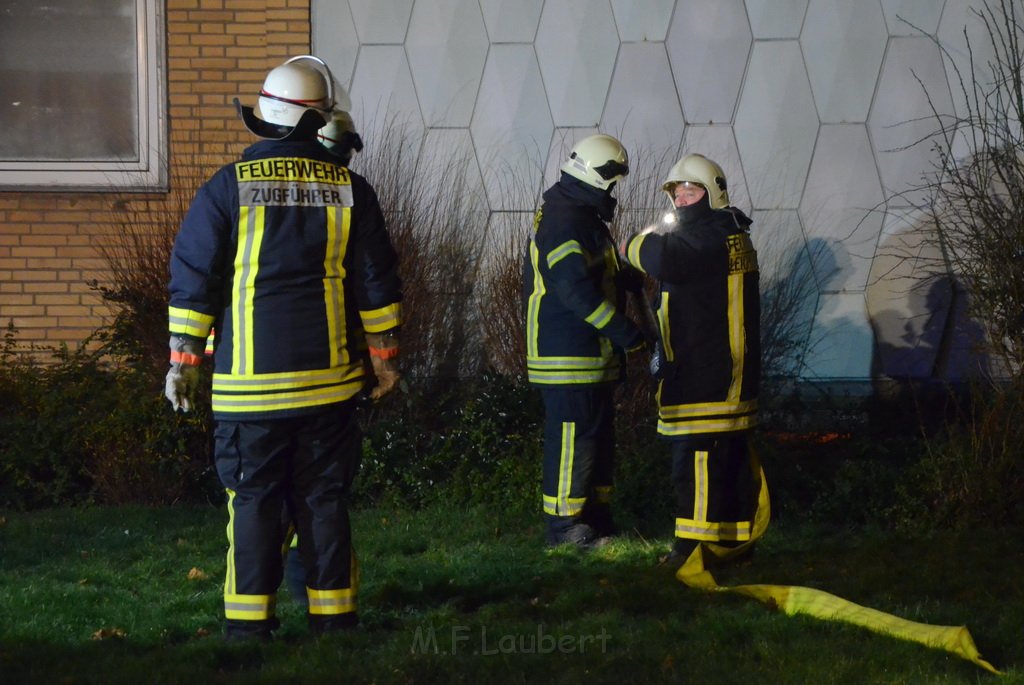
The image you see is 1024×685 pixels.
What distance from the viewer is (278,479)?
14.4 feet

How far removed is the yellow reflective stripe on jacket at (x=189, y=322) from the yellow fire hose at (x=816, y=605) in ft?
7.54

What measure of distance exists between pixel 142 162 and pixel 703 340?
5115 mm

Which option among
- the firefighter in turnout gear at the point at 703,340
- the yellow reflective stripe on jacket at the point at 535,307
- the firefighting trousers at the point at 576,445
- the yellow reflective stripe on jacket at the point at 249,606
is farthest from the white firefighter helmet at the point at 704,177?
the yellow reflective stripe on jacket at the point at 249,606

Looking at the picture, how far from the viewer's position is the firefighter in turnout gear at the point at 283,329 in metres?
4.29

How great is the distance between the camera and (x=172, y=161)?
900 cm

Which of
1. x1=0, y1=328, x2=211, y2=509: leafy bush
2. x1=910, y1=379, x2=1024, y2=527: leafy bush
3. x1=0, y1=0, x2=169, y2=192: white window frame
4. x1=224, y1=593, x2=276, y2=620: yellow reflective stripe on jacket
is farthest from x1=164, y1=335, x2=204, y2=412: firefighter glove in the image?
x1=0, y1=0, x2=169, y2=192: white window frame

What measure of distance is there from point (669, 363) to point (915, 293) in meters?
3.96

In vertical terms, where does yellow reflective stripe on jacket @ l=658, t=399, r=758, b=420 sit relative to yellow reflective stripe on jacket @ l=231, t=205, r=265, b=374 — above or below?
below

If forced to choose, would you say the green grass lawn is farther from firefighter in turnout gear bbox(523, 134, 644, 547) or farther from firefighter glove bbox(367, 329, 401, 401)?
firefighter glove bbox(367, 329, 401, 401)

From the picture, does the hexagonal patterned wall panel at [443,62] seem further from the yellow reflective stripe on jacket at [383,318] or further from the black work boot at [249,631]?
the black work boot at [249,631]

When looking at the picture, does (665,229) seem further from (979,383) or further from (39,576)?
(39,576)

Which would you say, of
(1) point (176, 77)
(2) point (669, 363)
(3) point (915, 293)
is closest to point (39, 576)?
(2) point (669, 363)

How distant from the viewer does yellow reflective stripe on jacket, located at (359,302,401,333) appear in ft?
14.9

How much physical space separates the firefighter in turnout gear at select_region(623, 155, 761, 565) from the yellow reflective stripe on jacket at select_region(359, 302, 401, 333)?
1474 millimetres
